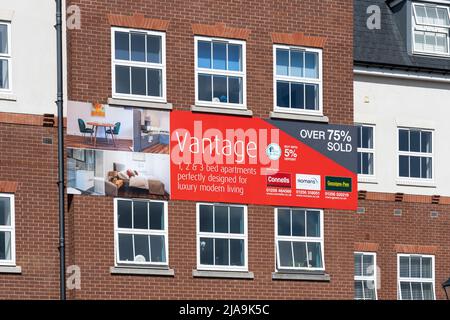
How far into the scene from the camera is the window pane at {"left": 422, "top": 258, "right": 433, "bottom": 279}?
3206 cm

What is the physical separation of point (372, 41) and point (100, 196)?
9.27m

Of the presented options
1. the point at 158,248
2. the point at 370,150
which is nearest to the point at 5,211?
the point at 158,248

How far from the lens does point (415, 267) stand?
32.0 meters

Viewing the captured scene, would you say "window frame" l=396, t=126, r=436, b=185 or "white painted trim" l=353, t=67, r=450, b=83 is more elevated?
"white painted trim" l=353, t=67, r=450, b=83

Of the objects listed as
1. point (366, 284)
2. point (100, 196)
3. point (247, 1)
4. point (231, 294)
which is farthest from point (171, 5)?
point (366, 284)

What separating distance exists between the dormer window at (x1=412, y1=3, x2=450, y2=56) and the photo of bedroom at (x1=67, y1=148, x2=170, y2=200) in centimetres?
897

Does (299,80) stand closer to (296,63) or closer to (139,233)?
(296,63)

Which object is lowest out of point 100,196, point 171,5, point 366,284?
point 366,284

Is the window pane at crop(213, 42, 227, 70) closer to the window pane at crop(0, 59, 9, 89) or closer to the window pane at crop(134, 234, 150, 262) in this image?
the window pane at crop(134, 234, 150, 262)

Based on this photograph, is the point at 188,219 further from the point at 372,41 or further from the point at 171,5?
the point at 372,41

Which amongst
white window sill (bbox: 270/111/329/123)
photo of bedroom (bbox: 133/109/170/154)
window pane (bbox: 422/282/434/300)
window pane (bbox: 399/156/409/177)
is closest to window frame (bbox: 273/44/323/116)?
white window sill (bbox: 270/111/329/123)

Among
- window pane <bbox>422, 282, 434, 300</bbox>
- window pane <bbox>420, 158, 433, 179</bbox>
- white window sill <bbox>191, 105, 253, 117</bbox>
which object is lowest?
window pane <bbox>422, 282, 434, 300</bbox>

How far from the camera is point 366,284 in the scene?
31438mm
